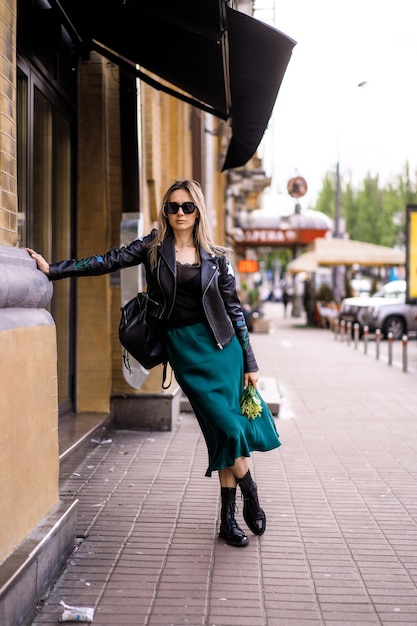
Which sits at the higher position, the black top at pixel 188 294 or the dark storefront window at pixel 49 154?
the dark storefront window at pixel 49 154

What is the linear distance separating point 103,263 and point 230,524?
1.73 meters

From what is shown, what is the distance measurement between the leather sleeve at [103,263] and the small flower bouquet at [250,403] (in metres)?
1.02

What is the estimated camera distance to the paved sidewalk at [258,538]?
4.09 m

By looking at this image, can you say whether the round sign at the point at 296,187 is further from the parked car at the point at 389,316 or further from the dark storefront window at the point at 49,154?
the dark storefront window at the point at 49,154

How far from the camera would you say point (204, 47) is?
662 centimetres

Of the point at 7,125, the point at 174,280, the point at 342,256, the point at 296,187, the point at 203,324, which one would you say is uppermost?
the point at 296,187

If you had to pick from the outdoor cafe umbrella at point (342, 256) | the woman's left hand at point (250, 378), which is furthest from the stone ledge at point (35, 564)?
the outdoor cafe umbrella at point (342, 256)

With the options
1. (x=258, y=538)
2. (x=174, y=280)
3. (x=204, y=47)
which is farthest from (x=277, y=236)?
(x=174, y=280)

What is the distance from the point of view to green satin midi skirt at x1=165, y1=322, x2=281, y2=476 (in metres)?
4.99

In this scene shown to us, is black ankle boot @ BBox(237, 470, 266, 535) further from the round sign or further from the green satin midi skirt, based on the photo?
the round sign

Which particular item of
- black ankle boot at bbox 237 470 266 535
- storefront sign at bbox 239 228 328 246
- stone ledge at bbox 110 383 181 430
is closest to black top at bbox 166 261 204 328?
black ankle boot at bbox 237 470 266 535

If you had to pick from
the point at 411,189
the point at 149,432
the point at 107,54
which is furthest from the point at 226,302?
the point at 411,189

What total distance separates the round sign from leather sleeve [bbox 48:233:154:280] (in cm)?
2791

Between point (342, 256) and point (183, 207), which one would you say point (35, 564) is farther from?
point (342, 256)
